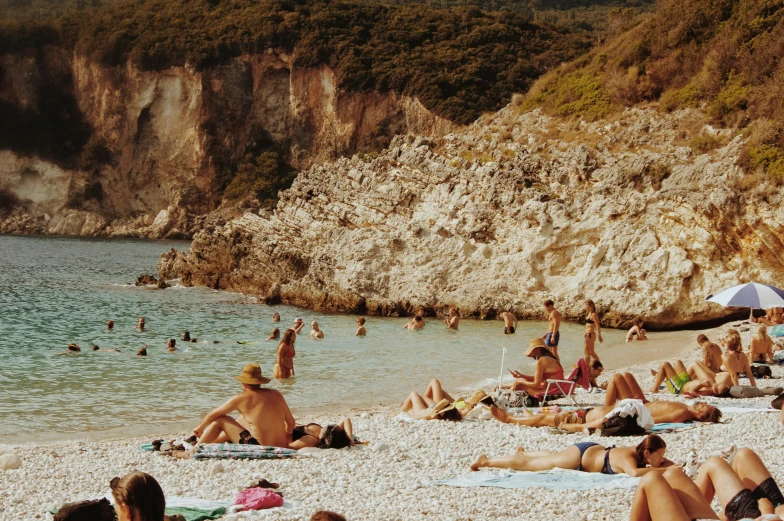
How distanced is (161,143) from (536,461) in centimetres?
8580

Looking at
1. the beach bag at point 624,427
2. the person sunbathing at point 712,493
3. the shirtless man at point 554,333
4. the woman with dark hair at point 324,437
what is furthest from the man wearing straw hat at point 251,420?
the shirtless man at point 554,333

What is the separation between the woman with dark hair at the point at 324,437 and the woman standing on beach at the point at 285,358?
5.60 m

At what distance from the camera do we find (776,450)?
7.82 metres

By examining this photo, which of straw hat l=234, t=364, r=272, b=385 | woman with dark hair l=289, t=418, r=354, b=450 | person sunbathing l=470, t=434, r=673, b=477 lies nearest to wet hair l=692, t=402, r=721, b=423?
person sunbathing l=470, t=434, r=673, b=477

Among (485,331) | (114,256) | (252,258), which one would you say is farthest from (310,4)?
(485,331)

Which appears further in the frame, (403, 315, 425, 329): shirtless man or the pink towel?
(403, 315, 425, 329): shirtless man

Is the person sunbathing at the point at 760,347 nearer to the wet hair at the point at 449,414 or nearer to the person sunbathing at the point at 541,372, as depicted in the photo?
the person sunbathing at the point at 541,372

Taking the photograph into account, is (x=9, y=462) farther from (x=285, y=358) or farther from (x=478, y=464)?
(x=285, y=358)

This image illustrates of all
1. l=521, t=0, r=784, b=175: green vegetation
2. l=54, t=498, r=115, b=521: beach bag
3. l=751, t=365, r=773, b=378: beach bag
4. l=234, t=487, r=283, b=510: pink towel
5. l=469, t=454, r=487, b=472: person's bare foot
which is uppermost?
l=521, t=0, r=784, b=175: green vegetation

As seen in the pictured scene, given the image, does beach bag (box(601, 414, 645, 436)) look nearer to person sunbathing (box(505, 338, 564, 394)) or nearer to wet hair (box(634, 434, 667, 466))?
wet hair (box(634, 434, 667, 466))

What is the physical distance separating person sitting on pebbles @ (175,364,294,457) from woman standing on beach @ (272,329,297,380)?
5.69m

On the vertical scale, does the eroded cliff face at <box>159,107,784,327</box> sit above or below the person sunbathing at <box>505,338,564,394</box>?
above

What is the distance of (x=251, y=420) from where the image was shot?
862 cm

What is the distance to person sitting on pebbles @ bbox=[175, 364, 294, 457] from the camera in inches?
337
